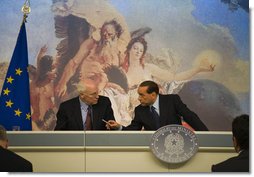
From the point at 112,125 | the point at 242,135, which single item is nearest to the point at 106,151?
the point at 112,125

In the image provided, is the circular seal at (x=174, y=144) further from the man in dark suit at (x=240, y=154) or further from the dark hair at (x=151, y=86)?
the man in dark suit at (x=240, y=154)

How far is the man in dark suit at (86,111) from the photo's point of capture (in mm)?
9242

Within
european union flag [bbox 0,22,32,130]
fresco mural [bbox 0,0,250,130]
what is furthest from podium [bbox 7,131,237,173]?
fresco mural [bbox 0,0,250,130]

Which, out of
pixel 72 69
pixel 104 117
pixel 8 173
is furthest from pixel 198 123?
pixel 8 173

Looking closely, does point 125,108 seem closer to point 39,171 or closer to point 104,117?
point 104,117

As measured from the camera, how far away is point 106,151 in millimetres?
8812

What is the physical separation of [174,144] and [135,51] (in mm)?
1720

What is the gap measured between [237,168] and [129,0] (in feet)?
15.9

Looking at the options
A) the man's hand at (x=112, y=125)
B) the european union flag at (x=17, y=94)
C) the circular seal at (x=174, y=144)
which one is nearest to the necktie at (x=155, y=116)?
the circular seal at (x=174, y=144)

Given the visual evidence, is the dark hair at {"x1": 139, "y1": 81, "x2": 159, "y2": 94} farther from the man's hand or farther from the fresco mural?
the man's hand

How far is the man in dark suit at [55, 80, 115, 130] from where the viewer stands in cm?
924

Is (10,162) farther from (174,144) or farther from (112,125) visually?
(174,144)

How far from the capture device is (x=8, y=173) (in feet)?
23.0

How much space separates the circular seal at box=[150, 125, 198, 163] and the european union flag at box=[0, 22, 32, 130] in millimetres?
2105
